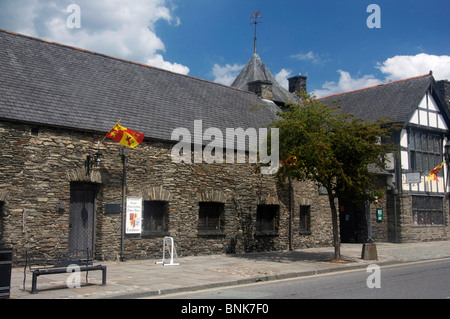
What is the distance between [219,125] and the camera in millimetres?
19625

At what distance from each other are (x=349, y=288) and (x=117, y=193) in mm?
8441

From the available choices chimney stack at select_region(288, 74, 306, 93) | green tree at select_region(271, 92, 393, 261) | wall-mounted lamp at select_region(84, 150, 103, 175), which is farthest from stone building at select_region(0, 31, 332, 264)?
chimney stack at select_region(288, 74, 306, 93)

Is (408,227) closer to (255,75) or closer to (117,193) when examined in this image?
(255,75)

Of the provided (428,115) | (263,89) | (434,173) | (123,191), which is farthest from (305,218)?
(428,115)

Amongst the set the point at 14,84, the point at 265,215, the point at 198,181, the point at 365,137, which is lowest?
the point at 265,215

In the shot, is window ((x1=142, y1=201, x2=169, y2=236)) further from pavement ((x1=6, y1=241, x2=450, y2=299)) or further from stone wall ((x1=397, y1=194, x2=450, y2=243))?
stone wall ((x1=397, y1=194, x2=450, y2=243))

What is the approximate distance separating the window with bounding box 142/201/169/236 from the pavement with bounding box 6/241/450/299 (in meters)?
1.14

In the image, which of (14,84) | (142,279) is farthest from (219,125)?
(142,279)

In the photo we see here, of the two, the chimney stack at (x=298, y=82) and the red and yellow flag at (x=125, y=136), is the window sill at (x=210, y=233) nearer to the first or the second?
the red and yellow flag at (x=125, y=136)

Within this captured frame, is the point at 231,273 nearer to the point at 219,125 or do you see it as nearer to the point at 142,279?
the point at 142,279

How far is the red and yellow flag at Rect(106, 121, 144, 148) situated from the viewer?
14789mm

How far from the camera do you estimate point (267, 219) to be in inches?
795

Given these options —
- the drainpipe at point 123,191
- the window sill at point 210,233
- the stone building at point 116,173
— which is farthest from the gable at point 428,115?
the drainpipe at point 123,191
